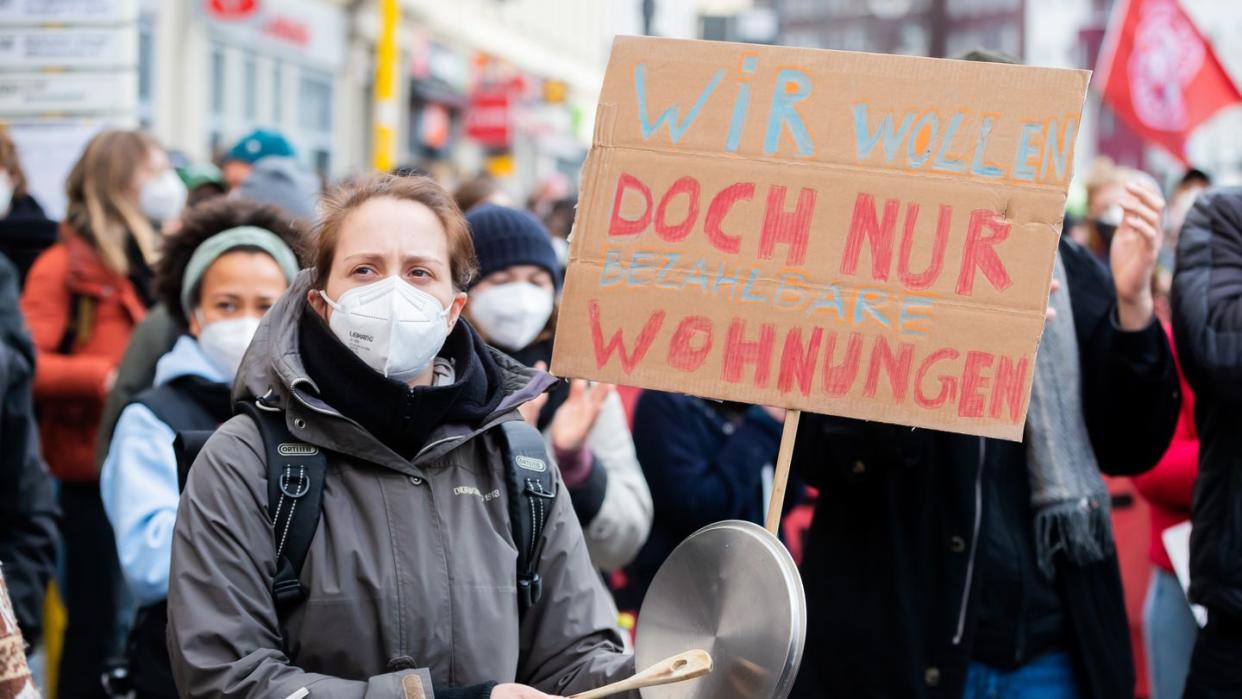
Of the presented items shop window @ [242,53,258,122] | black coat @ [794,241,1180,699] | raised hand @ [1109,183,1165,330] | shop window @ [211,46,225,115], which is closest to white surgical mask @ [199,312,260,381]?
black coat @ [794,241,1180,699]

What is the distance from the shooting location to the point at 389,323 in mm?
2748

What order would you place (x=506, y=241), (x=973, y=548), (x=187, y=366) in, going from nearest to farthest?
(x=973, y=548) < (x=187, y=366) < (x=506, y=241)

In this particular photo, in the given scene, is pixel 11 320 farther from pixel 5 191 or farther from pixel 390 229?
pixel 5 191

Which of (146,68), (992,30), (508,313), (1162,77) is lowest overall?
(508,313)

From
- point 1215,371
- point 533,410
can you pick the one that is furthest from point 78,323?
point 1215,371

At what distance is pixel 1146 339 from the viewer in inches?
140

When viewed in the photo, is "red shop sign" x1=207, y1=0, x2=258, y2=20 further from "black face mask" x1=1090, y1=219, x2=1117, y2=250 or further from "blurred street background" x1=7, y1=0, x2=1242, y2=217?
"black face mask" x1=1090, y1=219, x2=1117, y2=250

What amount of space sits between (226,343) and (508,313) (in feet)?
2.97

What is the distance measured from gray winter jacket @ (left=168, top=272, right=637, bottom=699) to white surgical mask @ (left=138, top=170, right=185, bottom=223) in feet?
12.6

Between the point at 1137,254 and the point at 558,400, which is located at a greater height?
the point at 1137,254

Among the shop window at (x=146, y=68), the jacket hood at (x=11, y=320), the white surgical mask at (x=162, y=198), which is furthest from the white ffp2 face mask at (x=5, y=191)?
the shop window at (x=146, y=68)

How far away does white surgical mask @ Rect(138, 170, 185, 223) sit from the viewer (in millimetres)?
6422

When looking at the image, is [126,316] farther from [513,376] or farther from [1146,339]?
[1146,339]

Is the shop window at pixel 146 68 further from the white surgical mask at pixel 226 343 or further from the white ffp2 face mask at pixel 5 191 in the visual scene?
the white surgical mask at pixel 226 343
